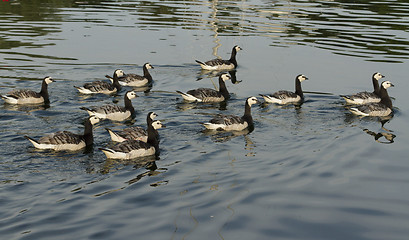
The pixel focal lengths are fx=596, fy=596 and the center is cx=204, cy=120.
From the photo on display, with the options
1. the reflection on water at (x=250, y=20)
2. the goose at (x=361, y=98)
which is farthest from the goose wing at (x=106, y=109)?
the reflection on water at (x=250, y=20)

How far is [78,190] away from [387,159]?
10757mm

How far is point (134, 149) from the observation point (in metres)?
20.5

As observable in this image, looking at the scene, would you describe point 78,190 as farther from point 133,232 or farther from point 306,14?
point 306,14

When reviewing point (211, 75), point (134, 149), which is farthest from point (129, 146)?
point (211, 75)

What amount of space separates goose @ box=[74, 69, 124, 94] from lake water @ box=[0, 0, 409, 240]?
0.37 meters

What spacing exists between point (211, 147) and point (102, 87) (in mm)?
10128

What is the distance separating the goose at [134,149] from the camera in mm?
20000

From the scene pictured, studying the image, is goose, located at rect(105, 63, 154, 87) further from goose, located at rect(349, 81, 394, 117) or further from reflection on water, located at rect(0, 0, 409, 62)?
goose, located at rect(349, 81, 394, 117)

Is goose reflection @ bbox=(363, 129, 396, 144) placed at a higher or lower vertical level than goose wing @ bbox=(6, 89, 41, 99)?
lower

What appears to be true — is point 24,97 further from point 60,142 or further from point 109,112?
point 60,142

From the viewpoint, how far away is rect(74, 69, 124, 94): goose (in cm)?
2939

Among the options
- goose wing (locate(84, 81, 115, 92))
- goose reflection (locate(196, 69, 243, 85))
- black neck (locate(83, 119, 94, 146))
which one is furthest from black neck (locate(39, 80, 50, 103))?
goose reflection (locate(196, 69, 243, 85))

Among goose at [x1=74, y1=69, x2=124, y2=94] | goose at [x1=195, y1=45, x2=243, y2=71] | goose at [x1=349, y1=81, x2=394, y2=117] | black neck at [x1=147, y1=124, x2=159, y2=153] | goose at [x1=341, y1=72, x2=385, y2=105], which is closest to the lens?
black neck at [x1=147, y1=124, x2=159, y2=153]

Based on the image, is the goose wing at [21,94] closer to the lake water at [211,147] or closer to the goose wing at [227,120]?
the lake water at [211,147]
